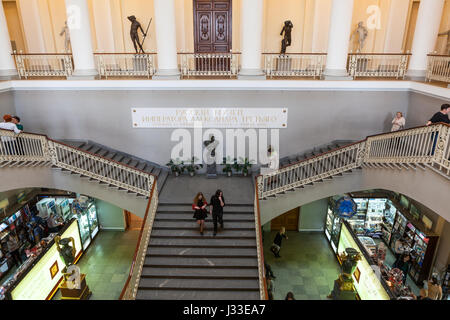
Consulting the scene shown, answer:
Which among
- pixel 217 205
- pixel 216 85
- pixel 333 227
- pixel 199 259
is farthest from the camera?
pixel 333 227

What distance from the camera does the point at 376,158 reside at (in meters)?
10.4

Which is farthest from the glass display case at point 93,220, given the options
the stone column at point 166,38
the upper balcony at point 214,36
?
the stone column at point 166,38

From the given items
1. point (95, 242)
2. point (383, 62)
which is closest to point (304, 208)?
point (383, 62)

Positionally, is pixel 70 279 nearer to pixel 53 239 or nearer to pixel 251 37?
pixel 53 239

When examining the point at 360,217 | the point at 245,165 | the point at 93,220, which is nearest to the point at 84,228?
the point at 93,220

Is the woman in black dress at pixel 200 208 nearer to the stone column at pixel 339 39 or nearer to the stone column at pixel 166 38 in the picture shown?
the stone column at pixel 166 38

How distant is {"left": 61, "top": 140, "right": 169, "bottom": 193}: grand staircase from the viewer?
1281 centimetres

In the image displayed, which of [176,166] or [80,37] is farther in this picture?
[176,166]

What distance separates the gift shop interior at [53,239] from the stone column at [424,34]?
14079 millimetres

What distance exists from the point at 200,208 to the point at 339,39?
8172 millimetres

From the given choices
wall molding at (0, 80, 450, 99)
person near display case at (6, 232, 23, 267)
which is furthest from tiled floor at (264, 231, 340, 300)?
person near display case at (6, 232, 23, 267)

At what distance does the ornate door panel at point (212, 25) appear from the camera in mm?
15125

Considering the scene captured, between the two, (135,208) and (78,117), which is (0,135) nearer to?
(78,117)
